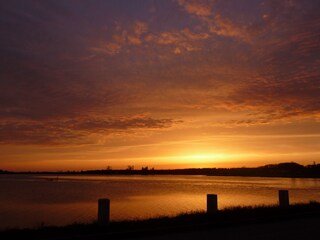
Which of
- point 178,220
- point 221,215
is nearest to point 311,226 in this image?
point 221,215

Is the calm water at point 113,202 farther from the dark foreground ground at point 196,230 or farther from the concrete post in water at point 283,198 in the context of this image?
the concrete post in water at point 283,198

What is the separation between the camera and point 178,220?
13.4m

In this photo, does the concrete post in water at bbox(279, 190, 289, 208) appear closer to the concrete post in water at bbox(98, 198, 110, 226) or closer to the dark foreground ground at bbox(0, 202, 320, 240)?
the dark foreground ground at bbox(0, 202, 320, 240)

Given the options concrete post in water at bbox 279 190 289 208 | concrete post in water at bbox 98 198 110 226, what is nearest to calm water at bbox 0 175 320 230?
concrete post in water at bbox 98 198 110 226

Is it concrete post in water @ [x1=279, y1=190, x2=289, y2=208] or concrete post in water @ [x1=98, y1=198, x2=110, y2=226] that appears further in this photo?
concrete post in water @ [x1=279, y1=190, x2=289, y2=208]

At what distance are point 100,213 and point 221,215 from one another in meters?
5.32

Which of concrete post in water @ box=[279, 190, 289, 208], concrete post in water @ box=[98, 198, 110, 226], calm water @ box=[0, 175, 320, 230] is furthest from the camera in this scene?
calm water @ box=[0, 175, 320, 230]

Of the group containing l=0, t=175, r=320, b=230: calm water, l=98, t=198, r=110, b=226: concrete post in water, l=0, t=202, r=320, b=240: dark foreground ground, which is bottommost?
l=0, t=175, r=320, b=230: calm water

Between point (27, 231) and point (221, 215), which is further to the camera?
point (221, 215)

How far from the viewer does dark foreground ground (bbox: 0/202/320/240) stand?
33.6ft

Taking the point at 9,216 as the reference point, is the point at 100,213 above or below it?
above

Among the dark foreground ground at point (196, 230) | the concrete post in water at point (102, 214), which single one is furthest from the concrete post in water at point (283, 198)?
the concrete post in water at point (102, 214)

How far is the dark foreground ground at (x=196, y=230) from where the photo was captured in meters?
10.2

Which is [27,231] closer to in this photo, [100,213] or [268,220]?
[100,213]
